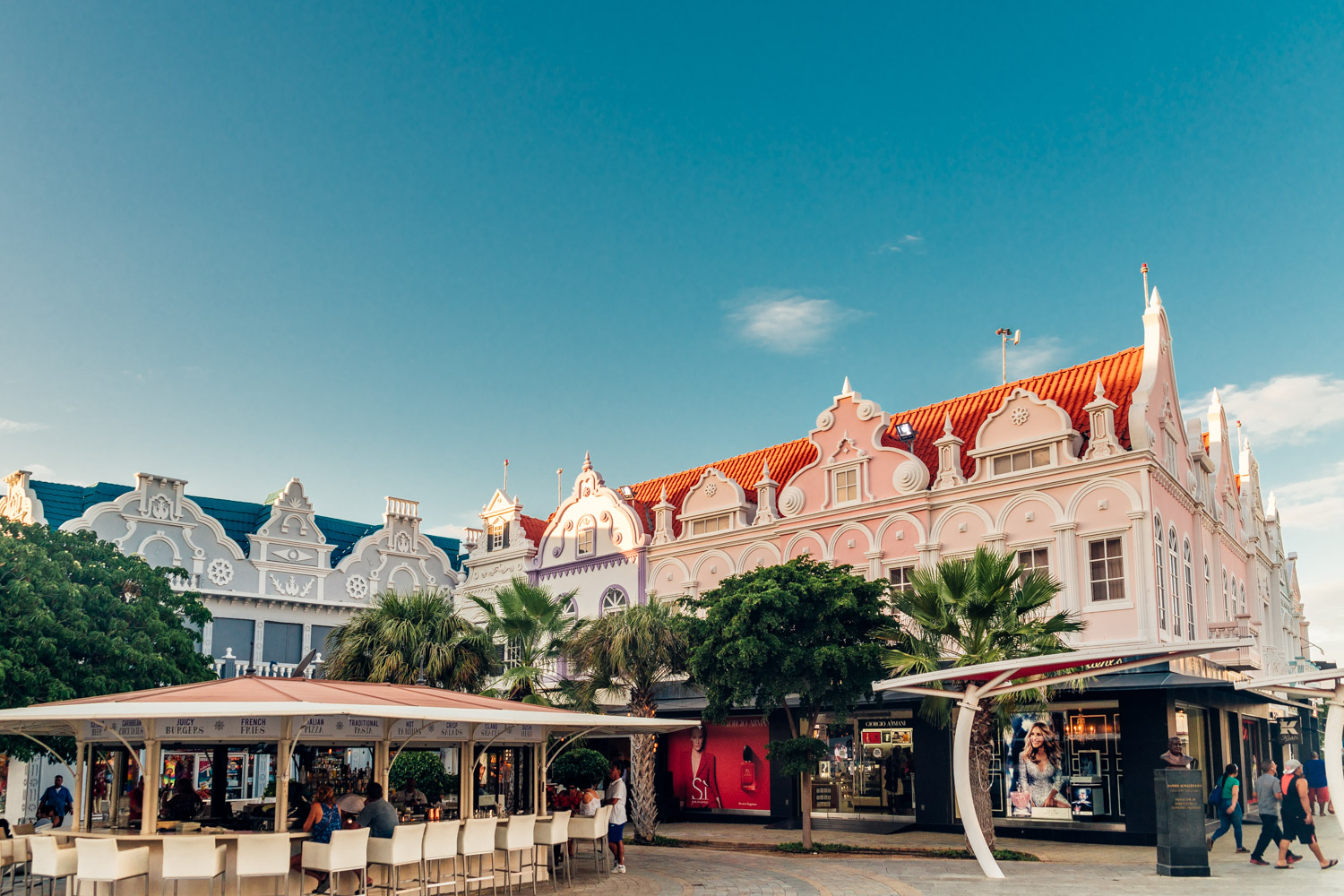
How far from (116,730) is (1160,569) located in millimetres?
20665

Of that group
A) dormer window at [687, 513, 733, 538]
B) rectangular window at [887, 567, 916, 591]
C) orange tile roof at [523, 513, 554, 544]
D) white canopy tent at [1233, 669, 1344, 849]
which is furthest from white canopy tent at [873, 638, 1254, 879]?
orange tile roof at [523, 513, 554, 544]

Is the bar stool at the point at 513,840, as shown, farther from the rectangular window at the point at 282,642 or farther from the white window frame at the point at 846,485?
the rectangular window at the point at 282,642

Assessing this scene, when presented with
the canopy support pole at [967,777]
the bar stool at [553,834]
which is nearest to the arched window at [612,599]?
the bar stool at [553,834]

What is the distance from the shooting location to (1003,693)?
18859mm

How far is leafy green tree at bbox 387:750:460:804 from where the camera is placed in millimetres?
28203

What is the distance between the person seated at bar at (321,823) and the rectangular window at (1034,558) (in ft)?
55.2

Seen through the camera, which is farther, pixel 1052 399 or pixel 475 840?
pixel 1052 399

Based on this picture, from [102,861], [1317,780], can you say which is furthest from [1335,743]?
[102,861]

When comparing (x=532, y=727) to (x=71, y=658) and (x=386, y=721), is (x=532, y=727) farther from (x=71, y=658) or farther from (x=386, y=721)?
(x=71, y=658)

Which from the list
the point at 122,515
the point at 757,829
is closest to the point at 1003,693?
the point at 757,829

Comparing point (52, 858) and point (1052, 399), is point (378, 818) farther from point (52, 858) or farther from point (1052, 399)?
point (1052, 399)

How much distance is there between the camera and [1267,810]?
19578 mm

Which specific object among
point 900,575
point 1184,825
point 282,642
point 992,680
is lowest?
point 1184,825

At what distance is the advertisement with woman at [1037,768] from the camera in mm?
24391
